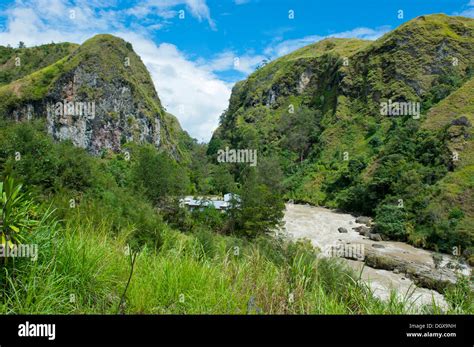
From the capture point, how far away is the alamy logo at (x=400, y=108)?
63.5m

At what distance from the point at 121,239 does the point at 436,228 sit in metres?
35.3

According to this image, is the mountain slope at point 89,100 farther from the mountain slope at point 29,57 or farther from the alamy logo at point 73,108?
the mountain slope at point 29,57

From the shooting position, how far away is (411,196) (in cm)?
4012
